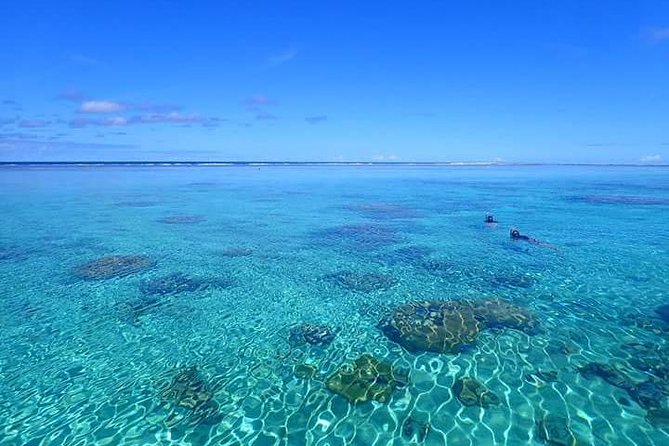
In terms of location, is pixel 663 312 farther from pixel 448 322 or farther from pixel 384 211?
pixel 384 211

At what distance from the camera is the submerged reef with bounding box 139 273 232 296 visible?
15.7 meters

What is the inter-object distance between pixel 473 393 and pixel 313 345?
4.72 meters

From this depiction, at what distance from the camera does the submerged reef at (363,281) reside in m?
16.0

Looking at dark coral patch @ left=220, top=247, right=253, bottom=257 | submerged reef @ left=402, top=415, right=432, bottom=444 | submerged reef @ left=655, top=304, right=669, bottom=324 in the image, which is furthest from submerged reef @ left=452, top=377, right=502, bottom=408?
dark coral patch @ left=220, top=247, right=253, bottom=257

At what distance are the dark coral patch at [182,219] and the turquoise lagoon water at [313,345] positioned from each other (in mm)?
6553

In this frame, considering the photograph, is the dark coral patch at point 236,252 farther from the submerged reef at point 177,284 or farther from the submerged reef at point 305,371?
the submerged reef at point 305,371

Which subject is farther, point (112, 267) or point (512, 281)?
point (112, 267)

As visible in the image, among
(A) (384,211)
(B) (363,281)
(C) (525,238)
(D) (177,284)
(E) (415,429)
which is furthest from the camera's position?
(A) (384,211)

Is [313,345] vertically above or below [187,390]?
below

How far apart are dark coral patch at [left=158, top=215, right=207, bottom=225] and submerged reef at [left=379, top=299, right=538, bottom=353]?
2428 centimetres

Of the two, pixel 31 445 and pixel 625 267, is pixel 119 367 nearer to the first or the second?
pixel 31 445

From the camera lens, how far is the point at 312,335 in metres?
11.9

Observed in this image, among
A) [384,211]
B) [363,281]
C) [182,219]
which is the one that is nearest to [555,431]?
[363,281]

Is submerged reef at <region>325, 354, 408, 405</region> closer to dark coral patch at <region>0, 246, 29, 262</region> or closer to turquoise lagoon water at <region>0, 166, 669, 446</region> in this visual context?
turquoise lagoon water at <region>0, 166, 669, 446</region>
